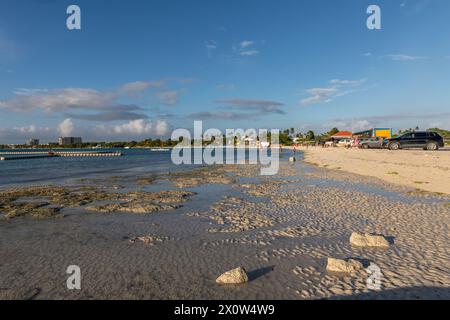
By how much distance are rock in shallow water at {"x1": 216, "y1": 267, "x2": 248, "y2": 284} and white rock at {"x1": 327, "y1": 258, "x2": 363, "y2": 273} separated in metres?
1.91

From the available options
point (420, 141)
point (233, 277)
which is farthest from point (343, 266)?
point (420, 141)

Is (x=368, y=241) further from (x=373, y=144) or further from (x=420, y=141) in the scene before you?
(x=373, y=144)

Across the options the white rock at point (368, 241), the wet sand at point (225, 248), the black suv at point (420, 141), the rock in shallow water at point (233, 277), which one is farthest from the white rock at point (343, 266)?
the black suv at point (420, 141)

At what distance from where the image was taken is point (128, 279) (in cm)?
557

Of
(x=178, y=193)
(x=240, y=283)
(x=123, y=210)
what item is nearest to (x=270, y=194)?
(x=178, y=193)

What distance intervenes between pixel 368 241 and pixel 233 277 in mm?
4155

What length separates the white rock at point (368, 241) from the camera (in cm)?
699

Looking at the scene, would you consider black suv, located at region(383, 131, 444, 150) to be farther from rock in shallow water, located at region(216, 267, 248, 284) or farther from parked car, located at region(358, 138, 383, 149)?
rock in shallow water, located at region(216, 267, 248, 284)

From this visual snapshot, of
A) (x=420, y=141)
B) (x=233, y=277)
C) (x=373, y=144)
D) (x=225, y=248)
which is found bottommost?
(x=225, y=248)

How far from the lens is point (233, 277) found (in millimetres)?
5316

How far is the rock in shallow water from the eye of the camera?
17.4ft

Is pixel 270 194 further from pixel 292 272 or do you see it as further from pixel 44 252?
pixel 44 252

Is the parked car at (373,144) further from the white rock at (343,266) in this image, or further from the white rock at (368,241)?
the white rock at (343,266)
